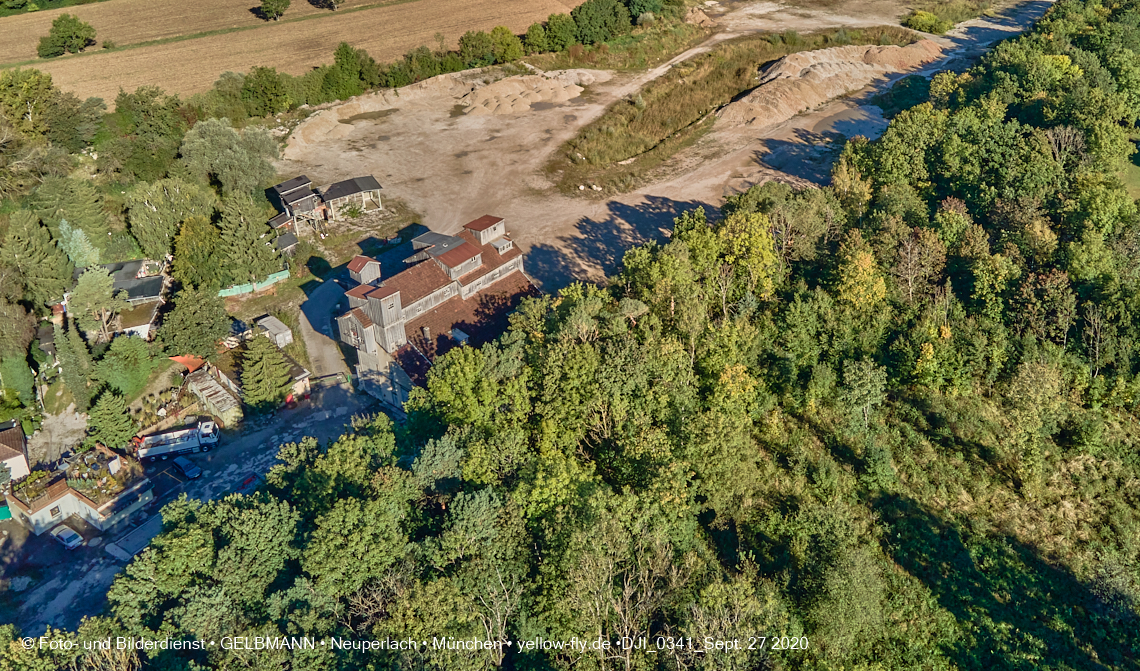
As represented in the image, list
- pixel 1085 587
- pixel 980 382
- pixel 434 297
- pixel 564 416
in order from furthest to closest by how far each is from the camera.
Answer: pixel 434 297 < pixel 980 382 < pixel 564 416 < pixel 1085 587

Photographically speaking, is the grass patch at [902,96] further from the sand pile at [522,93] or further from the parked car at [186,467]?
the parked car at [186,467]

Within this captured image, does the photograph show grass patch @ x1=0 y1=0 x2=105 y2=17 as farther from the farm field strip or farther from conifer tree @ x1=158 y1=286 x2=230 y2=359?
conifer tree @ x1=158 y1=286 x2=230 y2=359

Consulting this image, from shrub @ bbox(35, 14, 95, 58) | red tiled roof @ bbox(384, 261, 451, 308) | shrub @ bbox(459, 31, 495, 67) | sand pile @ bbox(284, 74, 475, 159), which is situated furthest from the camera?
shrub @ bbox(459, 31, 495, 67)

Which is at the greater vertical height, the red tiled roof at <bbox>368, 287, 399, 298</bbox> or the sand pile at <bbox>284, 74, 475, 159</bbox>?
the sand pile at <bbox>284, 74, 475, 159</bbox>

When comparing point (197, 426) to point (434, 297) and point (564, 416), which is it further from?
point (564, 416)

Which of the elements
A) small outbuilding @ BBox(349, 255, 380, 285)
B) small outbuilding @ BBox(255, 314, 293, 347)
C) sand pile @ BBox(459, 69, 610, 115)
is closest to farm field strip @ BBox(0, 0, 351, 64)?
sand pile @ BBox(459, 69, 610, 115)

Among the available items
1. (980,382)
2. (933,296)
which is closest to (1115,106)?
(933,296)

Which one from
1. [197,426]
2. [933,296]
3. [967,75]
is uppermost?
[967,75]

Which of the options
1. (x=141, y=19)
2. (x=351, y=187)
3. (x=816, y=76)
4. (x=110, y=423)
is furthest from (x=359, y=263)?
(x=141, y=19)
